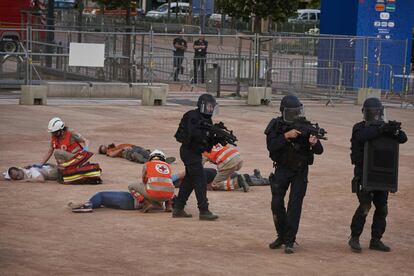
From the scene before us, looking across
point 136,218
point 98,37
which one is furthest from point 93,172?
point 98,37

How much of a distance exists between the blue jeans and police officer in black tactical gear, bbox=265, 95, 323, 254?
9.09ft

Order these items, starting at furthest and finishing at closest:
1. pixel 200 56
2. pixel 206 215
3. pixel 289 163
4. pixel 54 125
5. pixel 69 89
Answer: pixel 200 56, pixel 69 89, pixel 54 125, pixel 206 215, pixel 289 163

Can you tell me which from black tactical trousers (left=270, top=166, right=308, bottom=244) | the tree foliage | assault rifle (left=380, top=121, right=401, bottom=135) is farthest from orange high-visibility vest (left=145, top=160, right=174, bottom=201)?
the tree foliage

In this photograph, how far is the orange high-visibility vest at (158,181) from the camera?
39.8 ft

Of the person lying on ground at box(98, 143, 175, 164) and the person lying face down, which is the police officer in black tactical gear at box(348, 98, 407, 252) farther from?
the person lying on ground at box(98, 143, 175, 164)

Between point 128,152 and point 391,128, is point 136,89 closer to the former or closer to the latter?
point 128,152

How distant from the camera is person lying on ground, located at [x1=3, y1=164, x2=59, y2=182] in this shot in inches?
567

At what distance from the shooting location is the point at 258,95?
2750 cm

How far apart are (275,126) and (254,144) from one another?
30.8 ft

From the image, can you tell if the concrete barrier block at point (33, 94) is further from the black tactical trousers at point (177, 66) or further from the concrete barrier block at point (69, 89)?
the black tactical trousers at point (177, 66)

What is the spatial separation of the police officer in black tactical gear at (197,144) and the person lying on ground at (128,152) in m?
4.50

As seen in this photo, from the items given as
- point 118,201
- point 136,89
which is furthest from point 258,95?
point 118,201

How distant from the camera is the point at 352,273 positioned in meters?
9.64

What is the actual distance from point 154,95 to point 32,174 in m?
12.2
